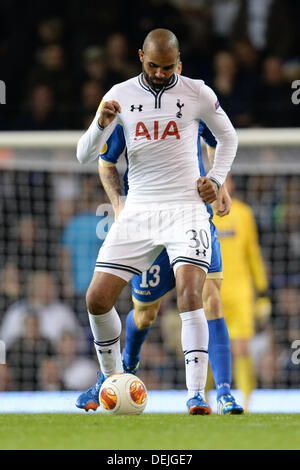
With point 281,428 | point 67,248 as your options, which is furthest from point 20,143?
point 281,428

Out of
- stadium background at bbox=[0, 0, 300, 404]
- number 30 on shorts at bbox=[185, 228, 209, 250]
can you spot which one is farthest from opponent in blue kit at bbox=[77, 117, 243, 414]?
stadium background at bbox=[0, 0, 300, 404]

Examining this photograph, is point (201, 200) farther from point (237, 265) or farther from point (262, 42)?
point (262, 42)

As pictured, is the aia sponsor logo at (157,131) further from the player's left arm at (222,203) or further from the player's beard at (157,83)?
the player's left arm at (222,203)

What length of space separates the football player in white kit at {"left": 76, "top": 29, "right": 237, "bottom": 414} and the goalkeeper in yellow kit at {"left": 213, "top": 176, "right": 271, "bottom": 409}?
2898 millimetres

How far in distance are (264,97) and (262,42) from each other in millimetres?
1319

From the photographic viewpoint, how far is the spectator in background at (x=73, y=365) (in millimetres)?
9364

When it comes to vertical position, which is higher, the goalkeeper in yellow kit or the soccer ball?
the goalkeeper in yellow kit

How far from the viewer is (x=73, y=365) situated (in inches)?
371

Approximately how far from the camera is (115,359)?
5727 mm

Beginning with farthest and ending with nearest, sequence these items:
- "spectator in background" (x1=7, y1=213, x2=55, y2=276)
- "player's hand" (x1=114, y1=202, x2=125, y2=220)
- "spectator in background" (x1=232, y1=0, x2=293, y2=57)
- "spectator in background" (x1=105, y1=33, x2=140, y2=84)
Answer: "spectator in background" (x1=232, y1=0, x2=293, y2=57), "spectator in background" (x1=105, y1=33, x2=140, y2=84), "spectator in background" (x1=7, y1=213, x2=55, y2=276), "player's hand" (x1=114, y1=202, x2=125, y2=220)

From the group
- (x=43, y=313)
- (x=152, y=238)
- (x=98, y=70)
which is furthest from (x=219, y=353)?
(x=98, y=70)

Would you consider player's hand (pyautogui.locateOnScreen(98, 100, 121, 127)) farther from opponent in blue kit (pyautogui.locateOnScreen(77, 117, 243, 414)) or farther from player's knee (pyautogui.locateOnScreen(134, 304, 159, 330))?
player's knee (pyautogui.locateOnScreen(134, 304, 159, 330))

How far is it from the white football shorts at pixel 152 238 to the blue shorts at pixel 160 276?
223 millimetres

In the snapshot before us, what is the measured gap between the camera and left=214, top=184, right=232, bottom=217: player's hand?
577 cm
